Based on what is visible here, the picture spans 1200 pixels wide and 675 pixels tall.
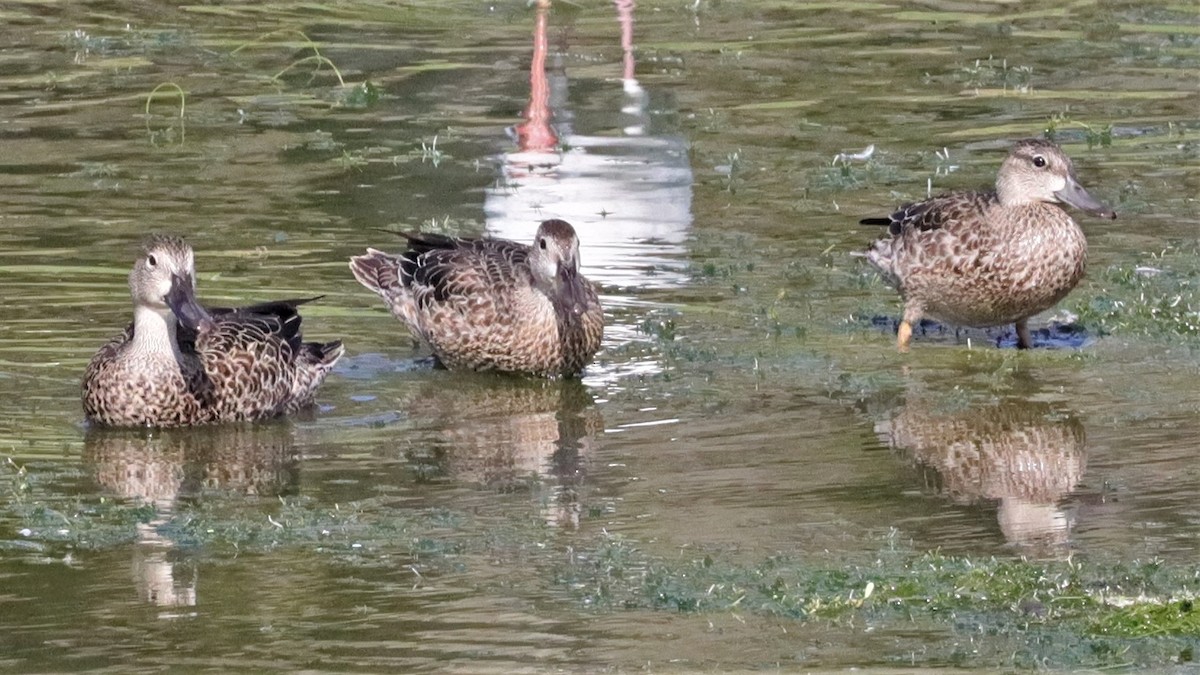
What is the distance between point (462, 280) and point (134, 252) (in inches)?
94.1

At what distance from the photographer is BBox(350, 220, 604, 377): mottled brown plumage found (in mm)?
10281

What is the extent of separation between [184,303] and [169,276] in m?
0.13

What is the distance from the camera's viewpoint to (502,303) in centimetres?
1056

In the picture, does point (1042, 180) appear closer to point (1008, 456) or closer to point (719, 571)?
point (1008, 456)

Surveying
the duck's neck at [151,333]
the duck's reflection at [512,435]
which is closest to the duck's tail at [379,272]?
the duck's reflection at [512,435]

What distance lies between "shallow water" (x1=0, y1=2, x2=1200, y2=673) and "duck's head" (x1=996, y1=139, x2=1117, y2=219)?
784 millimetres

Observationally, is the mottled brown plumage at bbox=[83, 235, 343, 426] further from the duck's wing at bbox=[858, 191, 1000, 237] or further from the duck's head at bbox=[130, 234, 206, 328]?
the duck's wing at bbox=[858, 191, 1000, 237]

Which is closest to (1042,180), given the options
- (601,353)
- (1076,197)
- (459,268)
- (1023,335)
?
(1076,197)

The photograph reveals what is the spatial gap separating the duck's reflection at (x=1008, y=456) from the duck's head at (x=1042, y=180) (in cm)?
143

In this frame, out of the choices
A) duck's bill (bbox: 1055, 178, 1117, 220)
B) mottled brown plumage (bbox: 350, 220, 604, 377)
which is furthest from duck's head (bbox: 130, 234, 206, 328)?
duck's bill (bbox: 1055, 178, 1117, 220)

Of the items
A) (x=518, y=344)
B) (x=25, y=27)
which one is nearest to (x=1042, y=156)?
(x=518, y=344)

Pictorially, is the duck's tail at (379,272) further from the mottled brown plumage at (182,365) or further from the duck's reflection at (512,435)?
the mottled brown plumage at (182,365)

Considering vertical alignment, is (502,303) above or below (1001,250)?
below

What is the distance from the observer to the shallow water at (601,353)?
23.7ft
